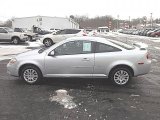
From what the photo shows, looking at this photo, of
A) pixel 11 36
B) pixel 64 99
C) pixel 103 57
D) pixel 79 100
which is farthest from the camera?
pixel 11 36

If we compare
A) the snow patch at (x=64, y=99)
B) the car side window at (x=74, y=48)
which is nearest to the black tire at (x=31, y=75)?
the car side window at (x=74, y=48)

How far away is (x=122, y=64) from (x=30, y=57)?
2607mm

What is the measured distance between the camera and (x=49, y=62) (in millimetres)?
8359

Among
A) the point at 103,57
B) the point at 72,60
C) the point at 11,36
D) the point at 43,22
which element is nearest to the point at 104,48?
the point at 103,57

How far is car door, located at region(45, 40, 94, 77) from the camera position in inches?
325

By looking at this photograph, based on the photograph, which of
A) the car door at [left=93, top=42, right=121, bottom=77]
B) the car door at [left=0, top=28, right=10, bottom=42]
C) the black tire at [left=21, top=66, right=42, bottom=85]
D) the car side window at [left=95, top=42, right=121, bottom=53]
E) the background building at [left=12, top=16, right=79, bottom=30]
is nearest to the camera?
the car door at [left=93, top=42, right=121, bottom=77]

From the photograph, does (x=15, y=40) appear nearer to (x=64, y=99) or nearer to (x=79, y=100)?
(x=64, y=99)

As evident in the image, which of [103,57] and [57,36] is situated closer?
[103,57]

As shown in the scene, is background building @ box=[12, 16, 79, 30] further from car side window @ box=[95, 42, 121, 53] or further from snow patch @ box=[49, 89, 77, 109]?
snow patch @ box=[49, 89, 77, 109]

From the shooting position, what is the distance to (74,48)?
8.42 m

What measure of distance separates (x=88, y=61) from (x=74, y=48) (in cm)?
58

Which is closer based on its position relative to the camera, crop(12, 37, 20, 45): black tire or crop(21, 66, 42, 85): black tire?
crop(21, 66, 42, 85): black tire

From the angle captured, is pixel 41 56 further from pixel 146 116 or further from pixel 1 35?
pixel 1 35

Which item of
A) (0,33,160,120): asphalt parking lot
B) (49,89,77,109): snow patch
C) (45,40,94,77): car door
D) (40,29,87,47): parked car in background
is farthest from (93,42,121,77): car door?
(40,29,87,47): parked car in background
